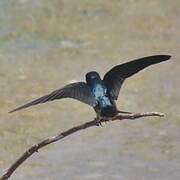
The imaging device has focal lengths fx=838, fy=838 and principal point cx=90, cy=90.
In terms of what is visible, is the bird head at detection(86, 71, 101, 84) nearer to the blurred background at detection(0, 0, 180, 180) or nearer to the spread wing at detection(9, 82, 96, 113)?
the spread wing at detection(9, 82, 96, 113)

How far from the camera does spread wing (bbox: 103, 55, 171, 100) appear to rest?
10.2 ft

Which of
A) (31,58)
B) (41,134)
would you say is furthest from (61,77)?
(41,134)

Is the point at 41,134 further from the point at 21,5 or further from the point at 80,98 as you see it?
the point at 21,5

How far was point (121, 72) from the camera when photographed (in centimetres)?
317

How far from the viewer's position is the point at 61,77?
746cm

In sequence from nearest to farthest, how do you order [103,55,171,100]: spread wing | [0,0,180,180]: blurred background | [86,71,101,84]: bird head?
1. [103,55,171,100]: spread wing
2. [86,71,101,84]: bird head
3. [0,0,180,180]: blurred background

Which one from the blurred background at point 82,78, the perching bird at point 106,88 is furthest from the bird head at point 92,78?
the blurred background at point 82,78

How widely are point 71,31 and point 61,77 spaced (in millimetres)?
1440

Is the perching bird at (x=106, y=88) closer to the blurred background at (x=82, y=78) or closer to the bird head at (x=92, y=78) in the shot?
the bird head at (x=92, y=78)

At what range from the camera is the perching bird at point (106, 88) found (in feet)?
10.1

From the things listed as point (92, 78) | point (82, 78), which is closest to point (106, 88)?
point (92, 78)

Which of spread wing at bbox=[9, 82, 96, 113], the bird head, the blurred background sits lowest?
spread wing at bbox=[9, 82, 96, 113]

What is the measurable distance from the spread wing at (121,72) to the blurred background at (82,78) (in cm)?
229

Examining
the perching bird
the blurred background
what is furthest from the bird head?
the blurred background
